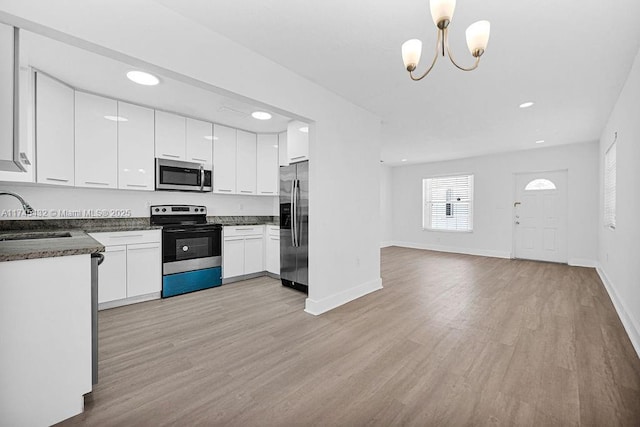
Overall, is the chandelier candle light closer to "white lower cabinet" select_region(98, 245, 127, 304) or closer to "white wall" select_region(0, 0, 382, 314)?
"white wall" select_region(0, 0, 382, 314)

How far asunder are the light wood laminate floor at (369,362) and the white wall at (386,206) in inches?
182

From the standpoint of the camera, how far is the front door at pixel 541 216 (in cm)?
583

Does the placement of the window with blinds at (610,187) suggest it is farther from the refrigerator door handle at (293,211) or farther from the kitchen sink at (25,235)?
the kitchen sink at (25,235)

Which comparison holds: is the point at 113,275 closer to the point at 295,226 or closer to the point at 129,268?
the point at 129,268

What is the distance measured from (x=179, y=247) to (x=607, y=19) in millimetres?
4724

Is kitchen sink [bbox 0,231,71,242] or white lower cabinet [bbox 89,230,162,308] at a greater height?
kitchen sink [bbox 0,231,71,242]

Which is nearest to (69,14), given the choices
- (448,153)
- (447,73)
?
(447,73)

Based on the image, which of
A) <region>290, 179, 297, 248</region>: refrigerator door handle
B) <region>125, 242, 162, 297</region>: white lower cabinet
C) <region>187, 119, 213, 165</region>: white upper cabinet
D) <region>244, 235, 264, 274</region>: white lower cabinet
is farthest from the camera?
<region>244, 235, 264, 274</region>: white lower cabinet

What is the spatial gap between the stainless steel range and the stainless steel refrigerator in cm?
Result: 102

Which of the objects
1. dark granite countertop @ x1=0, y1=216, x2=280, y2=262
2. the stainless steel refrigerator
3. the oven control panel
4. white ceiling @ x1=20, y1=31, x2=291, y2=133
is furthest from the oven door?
white ceiling @ x1=20, y1=31, x2=291, y2=133

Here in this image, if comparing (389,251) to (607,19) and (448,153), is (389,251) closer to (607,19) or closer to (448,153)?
(448,153)

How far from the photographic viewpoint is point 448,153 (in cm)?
656

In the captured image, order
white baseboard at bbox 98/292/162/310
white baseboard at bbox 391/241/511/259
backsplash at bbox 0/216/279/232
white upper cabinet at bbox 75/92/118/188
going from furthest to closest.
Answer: white baseboard at bbox 391/241/511/259 → white baseboard at bbox 98/292/162/310 → white upper cabinet at bbox 75/92/118/188 → backsplash at bbox 0/216/279/232

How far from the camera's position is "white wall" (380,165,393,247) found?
325 inches
